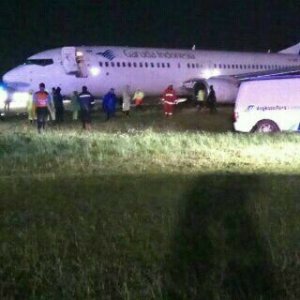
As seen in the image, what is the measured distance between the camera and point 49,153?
18.4 meters

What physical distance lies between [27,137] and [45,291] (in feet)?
48.8

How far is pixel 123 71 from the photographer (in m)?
38.7

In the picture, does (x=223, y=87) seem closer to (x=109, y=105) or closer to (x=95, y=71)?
(x=95, y=71)

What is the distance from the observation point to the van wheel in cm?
2336

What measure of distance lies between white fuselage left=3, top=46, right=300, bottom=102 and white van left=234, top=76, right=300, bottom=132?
15308 mm

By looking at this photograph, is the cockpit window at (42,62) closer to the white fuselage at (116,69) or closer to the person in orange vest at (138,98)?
the white fuselage at (116,69)

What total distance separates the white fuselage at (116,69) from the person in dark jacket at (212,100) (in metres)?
0.67

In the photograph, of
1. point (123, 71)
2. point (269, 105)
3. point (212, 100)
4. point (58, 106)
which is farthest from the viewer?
point (123, 71)

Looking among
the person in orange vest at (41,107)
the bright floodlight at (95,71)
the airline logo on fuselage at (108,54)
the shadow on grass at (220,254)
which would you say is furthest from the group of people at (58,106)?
the shadow on grass at (220,254)

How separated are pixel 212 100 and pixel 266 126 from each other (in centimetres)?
1392

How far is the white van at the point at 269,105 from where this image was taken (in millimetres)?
22609

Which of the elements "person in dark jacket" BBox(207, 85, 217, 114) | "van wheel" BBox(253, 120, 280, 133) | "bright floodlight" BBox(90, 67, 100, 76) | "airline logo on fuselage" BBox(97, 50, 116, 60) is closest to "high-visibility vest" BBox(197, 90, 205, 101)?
"person in dark jacket" BBox(207, 85, 217, 114)

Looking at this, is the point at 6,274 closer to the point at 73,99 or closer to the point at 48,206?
the point at 48,206

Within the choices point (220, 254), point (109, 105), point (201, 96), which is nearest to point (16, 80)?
point (109, 105)
